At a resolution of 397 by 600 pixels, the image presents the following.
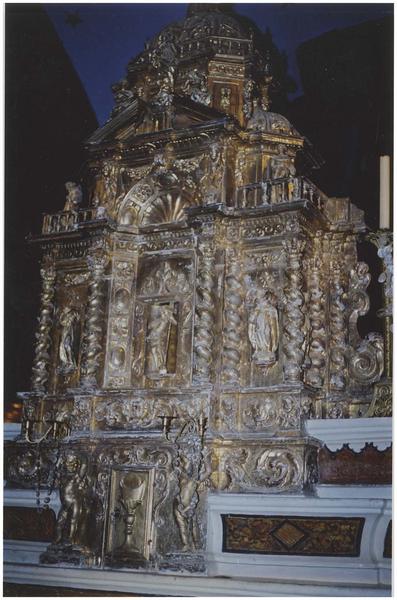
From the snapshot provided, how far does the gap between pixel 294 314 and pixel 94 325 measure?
2.71m

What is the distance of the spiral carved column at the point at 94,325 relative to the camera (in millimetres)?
10547

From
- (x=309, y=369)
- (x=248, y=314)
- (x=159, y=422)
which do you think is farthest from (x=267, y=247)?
(x=159, y=422)

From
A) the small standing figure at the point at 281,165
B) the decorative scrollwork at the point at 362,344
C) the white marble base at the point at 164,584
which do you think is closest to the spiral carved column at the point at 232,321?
the small standing figure at the point at 281,165

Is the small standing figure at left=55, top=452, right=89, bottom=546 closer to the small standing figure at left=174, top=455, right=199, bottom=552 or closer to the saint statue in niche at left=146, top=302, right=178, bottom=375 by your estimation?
the small standing figure at left=174, top=455, right=199, bottom=552

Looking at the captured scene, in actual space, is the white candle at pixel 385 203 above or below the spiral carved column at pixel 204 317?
above

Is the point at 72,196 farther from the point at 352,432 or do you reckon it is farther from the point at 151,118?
the point at 352,432

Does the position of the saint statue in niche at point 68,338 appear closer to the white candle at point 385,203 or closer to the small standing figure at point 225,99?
the small standing figure at point 225,99

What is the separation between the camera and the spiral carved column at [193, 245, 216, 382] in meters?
9.85

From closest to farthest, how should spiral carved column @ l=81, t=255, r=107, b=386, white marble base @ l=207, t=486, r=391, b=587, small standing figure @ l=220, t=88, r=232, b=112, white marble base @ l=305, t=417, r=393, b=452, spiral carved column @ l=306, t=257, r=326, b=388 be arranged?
white marble base @ l=207, t=486, r=391, b=587 < white marble base @ l=305, t=417, r=393, b=452 < spiral carved column @ l=306, t=257, r=326, b=388 < spiral carved column @ l=81, t=255, r=107, b=386 < small standing figure @ l=220, t=88, r=232, b=112

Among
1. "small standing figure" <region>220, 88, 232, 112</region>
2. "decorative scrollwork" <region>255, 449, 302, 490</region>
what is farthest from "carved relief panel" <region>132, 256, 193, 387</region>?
"small standing figure" <region>220, 88, 232, 112</region>

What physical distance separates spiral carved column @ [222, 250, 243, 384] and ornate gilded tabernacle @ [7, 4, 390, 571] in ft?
0.07

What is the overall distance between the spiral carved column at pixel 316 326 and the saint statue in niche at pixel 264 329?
1.62 feet

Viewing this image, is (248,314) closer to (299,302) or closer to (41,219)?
(299,302)

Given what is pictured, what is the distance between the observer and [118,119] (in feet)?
37.1
